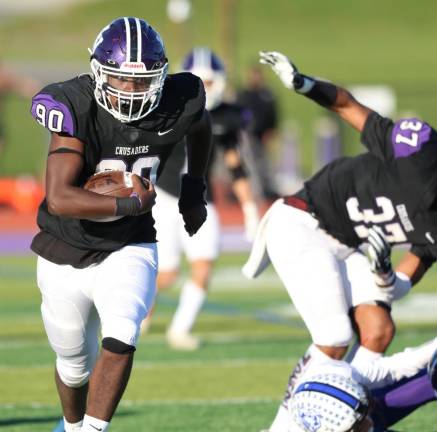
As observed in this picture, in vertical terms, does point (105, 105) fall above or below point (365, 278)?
above

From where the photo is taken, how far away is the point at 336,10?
5866 centimetres

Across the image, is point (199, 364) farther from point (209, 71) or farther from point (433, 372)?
point (433, 372)

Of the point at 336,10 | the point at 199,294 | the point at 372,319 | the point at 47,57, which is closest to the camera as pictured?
the point at 372,319

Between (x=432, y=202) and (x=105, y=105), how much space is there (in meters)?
1.55

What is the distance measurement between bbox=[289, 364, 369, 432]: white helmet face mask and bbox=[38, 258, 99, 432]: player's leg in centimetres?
93

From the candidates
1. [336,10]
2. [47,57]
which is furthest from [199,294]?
[336,10]

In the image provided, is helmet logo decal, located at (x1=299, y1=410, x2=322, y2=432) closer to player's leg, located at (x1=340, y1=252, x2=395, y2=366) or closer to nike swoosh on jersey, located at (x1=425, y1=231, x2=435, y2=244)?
player's leg, located at (x1=340, y1=252, x2=395, y2=366)

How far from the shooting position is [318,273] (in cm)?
589

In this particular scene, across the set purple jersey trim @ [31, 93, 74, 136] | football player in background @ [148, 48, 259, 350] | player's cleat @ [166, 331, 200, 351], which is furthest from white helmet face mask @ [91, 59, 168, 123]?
player's cleat @ [166, 331, 200, 351]

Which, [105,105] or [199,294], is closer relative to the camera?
[105,105]

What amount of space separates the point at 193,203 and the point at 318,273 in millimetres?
665

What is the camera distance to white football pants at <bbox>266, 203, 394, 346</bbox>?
5773 millimetres

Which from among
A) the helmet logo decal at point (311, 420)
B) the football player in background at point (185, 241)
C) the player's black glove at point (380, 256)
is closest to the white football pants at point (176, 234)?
the football player in background at point (185, 241)

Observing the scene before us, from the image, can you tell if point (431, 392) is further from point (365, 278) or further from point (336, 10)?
point (336, 10)
